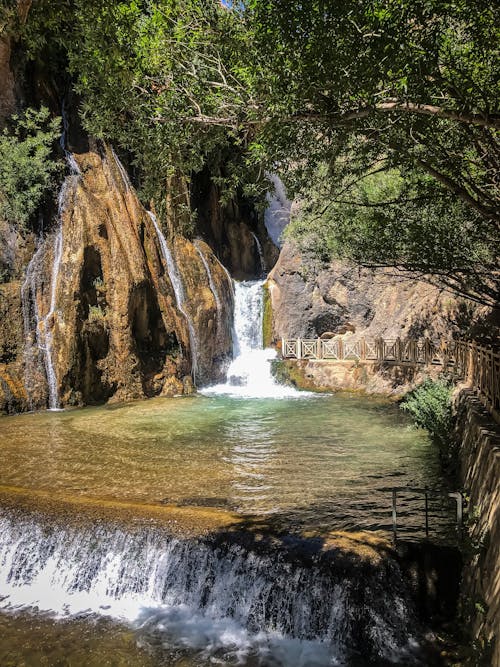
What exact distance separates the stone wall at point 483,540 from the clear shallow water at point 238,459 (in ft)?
3.64

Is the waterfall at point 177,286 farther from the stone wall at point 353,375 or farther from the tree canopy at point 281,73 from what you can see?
the tree canopy at point 281,73

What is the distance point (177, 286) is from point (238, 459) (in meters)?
12.1

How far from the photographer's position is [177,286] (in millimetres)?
21641

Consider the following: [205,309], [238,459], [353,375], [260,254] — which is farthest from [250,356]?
[238,459]

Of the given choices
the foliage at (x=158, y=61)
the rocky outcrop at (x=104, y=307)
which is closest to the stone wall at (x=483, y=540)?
the foliage at (x=158, y=61)

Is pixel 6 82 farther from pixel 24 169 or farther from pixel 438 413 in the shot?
pixel 438 413

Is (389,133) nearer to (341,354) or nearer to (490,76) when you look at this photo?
(490,76)

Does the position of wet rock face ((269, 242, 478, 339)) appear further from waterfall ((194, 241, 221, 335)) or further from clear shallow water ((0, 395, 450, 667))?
clear shallow water ((0, 395, 450, 667))

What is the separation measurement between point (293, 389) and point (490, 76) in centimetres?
1617

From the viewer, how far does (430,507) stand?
8.02m

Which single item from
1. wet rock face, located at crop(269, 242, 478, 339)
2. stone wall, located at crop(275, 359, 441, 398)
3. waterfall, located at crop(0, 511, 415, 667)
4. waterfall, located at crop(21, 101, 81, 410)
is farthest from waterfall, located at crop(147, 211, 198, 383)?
waterfall, located at crop(0, 511, 415, 667)

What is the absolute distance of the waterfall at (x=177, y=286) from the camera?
→ 70.0ft

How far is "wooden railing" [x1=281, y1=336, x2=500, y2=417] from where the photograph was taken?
894 centimetres

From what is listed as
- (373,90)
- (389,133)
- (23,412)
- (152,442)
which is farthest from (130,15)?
(23,412)
